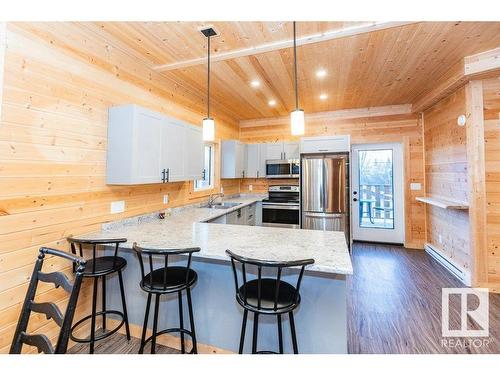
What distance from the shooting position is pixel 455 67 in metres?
2.99

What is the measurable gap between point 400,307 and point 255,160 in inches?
146

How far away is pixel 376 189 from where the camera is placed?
5.08 metres

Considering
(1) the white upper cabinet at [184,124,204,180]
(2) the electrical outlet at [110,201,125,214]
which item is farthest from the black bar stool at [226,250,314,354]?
(1) the white upper cabinet at [184,124,204,180]

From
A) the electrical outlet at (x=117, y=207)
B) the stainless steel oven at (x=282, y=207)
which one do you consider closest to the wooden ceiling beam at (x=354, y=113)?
the stainless steel oven at (x=282, y=207)

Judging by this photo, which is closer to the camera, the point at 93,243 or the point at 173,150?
the point at 93,243

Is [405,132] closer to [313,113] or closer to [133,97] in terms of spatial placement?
[313,113]

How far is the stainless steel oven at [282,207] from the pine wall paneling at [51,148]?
9.15 feet

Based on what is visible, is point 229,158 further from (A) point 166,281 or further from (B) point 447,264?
(B) point 447,264

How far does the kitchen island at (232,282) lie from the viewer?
5.31ft

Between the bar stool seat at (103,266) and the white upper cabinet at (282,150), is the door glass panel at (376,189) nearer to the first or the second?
the white upper cabinet at (282,150)

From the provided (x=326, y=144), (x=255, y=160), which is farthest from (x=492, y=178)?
(x=255, y=160)

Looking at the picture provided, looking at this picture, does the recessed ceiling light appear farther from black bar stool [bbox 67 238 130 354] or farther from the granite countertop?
black bar stool [bbox 67 238 130 354]

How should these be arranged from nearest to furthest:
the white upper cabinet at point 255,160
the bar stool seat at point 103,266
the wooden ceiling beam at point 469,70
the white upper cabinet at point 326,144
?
1. the bar stool seat at point 103,266
2. the wooden ceiling beam at point 469,70
3. the white upper cabinet at point 326,144
4. the white upper cabinet at point 255,160
